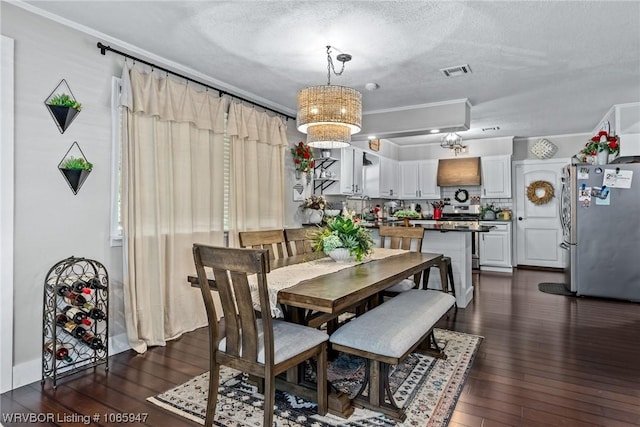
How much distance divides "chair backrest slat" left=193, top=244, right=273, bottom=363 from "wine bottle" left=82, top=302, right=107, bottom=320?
1151 millimetres

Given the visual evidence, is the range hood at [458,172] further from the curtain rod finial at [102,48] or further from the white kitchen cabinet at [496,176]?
the curtain rod finial at [102,48]

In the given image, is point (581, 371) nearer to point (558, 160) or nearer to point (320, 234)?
point (320, 234)

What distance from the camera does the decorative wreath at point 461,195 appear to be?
7.56 metres

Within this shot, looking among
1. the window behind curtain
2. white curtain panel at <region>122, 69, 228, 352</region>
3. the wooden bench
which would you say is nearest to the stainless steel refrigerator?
the wooden bench

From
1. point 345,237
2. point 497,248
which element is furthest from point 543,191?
point 345,237

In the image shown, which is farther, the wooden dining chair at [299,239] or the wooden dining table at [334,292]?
the wooden dining chair at [299,239]

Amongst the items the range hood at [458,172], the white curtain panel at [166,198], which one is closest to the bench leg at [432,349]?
the white curtain panel at [166,198]

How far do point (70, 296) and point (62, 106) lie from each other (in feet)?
4.32

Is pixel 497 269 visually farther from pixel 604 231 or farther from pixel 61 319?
pixel 61 319

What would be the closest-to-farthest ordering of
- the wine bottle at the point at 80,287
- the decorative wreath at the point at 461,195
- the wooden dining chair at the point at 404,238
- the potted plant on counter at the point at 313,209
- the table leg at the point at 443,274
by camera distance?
the wine bottle at the point at 80,287 < the wooden dining chair at the point at 404,238 < the table leg at the point at 443,274 < the potted plant on counter at the point at 313,209 < the decorative wreath at the point at 461,195

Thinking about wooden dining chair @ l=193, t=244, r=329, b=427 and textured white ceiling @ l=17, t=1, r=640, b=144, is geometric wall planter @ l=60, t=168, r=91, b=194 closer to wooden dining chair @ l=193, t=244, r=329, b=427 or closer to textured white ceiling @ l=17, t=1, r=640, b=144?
textured white ceiling @ l=17, t=1, r=640, b=144

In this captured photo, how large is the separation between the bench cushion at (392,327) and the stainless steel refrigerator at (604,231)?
3.25 meters

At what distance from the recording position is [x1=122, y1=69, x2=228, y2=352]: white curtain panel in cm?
307

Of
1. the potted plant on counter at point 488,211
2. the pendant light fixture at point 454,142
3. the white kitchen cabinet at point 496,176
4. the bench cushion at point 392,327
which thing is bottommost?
the bench cushion at point 392,327
